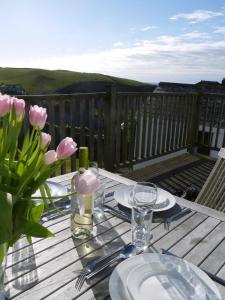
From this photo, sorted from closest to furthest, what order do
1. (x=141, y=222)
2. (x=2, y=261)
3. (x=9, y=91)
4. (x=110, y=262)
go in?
(x=2, y=261), (x=110, y=262), (x=141, y=222), (x=9, y=91)

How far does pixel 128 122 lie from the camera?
405cm

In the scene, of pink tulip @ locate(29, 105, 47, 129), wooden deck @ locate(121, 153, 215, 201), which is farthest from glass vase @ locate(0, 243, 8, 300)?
wooden deck @ locate(121, 153, 215, 201)

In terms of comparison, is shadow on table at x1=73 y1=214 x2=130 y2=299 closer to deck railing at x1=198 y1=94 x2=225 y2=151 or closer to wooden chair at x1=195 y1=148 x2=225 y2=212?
wooden chair at x1=195 y1=148 x2=225 y2=212

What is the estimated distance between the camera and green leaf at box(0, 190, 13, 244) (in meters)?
0.55

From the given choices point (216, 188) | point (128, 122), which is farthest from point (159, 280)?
point (128, 122)

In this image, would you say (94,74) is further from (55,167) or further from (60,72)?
(55,167)

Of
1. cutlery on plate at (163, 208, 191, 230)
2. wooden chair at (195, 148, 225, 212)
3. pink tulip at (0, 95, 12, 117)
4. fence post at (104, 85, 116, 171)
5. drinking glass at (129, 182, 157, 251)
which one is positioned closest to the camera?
pink tulip at (0, 95, 12, 117)

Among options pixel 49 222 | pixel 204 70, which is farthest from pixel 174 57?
pixel 49 222

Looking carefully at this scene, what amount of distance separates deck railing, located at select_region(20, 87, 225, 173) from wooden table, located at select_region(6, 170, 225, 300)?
202cm

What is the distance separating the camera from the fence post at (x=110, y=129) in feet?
12.0

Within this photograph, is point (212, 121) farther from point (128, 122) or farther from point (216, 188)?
point (216, 188)

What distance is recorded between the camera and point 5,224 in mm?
569

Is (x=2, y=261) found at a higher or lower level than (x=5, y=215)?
lower

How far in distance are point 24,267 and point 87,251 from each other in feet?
0.70
